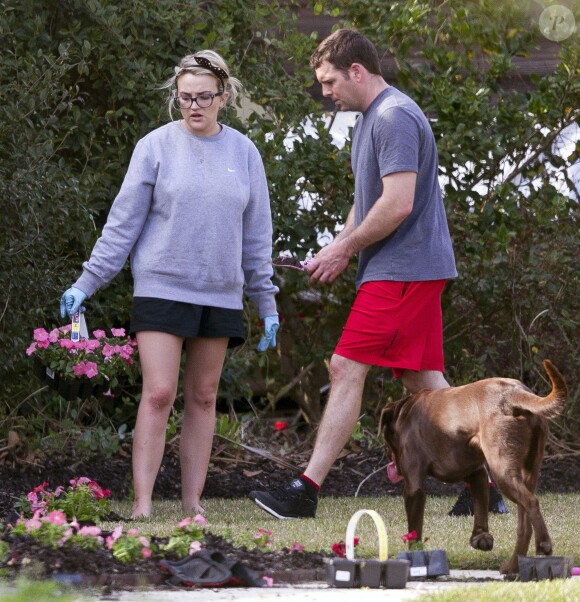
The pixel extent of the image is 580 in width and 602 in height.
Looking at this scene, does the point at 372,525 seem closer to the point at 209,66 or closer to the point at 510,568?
the point at 510,568

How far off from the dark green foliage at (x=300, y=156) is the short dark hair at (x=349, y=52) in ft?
5.25

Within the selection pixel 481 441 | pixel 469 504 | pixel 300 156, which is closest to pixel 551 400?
pixel 481 441

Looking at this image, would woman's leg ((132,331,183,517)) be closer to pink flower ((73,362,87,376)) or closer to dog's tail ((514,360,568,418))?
pink flower ((73,362,87,376))

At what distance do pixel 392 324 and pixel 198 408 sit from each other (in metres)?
1.02

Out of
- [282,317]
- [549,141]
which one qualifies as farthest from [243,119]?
[549,141]

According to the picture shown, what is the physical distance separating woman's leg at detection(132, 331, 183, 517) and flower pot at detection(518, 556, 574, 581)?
7.23 ft

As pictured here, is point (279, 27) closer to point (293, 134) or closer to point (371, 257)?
point (293, 134)

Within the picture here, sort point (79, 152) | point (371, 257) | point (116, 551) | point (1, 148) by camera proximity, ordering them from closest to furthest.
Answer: point (116, 551)
point (371, 257)
point (1, 148)
point (79, 152)

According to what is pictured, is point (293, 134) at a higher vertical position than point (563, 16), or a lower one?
lower

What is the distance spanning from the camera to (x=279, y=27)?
7.86 meters

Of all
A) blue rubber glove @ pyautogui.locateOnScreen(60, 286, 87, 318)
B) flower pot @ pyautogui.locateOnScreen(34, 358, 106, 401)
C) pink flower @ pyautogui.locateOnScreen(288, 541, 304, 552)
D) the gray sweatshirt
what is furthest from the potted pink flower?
pink flower @ pyautogui.locateOnScreen(288, 541, 304, 552)

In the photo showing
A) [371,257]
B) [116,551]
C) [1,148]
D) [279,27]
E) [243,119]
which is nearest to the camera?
[116,551]

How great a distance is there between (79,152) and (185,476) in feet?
8.02

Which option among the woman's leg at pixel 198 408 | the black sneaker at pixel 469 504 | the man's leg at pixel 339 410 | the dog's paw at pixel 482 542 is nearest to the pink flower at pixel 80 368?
the woman's leg at pixel 198 408
